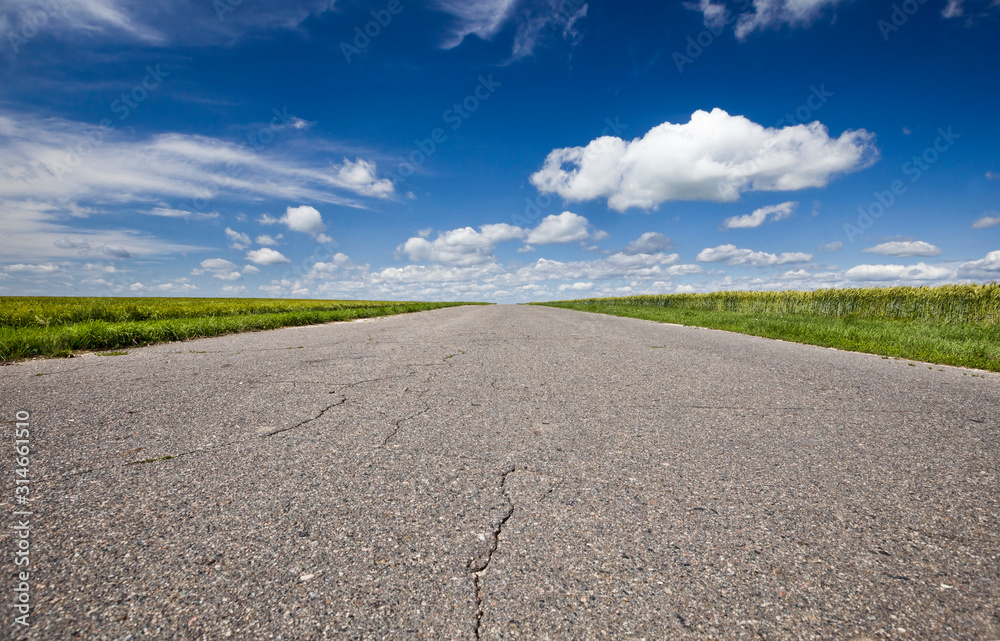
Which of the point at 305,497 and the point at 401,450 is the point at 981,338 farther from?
the point at 305,497

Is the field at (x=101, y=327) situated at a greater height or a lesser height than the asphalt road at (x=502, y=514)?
greater

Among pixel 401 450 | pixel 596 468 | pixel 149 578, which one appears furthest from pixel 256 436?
pixel 596 468

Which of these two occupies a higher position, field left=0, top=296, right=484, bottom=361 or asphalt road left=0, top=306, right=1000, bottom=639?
field left=0, top=296, right=484, bottom=361

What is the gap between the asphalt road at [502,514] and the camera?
154cm

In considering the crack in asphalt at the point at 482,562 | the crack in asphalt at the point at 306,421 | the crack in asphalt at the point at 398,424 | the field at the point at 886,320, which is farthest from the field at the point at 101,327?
the field at the point at 886,320

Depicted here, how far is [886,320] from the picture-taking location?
57.5 feet

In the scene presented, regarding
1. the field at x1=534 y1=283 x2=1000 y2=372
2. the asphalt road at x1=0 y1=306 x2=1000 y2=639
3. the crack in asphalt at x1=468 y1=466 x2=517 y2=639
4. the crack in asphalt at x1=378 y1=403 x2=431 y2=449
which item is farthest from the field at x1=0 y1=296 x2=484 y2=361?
the field at x1=534 y1=283 x2=1000 y2=372

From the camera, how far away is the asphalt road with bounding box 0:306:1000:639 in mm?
1538

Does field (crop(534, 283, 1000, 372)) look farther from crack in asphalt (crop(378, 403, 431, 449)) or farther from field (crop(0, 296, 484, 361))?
field (crop(0, 296, 484, 361))

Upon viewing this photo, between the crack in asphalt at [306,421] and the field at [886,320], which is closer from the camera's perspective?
the crack in asphalt at [306,421]

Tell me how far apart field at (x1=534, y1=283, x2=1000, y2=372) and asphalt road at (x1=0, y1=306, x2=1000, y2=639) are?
18.2ft

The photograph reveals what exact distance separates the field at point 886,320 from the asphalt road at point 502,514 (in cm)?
556

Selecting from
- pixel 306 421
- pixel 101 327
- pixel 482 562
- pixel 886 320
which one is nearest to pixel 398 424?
pixel 306 421

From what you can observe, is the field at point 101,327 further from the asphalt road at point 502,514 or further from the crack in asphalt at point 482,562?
the crack in asphalt at point 482,562
